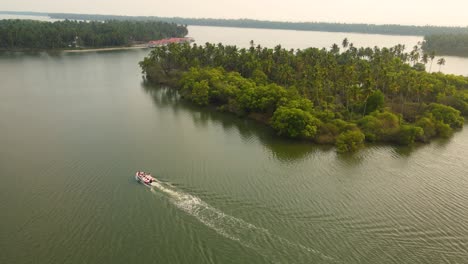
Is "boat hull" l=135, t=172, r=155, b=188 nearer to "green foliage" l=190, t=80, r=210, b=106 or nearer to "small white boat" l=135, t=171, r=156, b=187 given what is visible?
"small white boat" l=135, t=171, r=156, b=187

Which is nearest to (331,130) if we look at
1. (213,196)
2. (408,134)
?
(408,134)

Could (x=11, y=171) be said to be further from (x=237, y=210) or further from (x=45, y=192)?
(x=237, y=210)

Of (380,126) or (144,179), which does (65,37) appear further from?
(380,126)

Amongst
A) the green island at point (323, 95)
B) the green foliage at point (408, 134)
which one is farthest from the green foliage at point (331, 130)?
the green foliage at point (408, 134)

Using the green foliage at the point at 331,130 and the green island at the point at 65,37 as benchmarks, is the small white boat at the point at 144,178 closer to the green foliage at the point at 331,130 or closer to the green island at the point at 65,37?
the green foliage at the point at 331,130

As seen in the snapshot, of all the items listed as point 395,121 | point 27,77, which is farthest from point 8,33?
point 395,121

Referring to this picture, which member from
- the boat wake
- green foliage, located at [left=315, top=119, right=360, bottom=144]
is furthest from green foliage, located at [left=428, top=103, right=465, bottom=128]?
the boat wake
